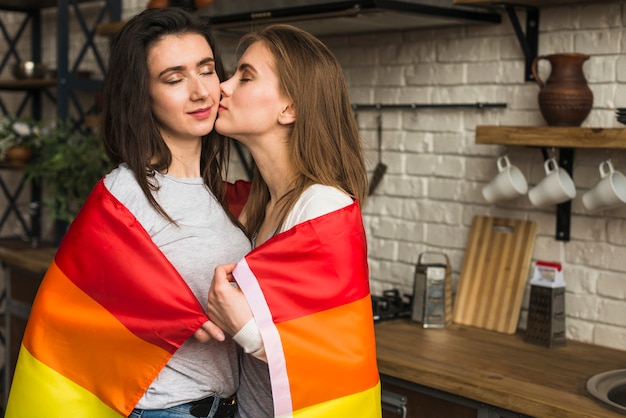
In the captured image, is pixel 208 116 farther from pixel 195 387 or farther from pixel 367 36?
pixel 367 36

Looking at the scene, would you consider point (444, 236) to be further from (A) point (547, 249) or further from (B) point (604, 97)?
(B) point (604, 97)

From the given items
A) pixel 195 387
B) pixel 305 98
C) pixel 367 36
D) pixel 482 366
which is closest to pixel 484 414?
pixel 482 366

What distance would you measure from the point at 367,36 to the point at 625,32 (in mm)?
1002

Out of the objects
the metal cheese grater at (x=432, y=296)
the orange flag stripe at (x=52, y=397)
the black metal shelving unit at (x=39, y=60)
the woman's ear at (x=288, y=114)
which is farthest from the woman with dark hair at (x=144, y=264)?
the black metal shelving unit at (x=39, y=60)

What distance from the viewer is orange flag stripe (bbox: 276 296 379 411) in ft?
5.65

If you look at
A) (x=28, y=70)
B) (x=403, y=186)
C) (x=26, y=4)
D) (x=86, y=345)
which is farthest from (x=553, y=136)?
(x=26, y=4)

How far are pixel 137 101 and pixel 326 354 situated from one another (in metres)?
0.68

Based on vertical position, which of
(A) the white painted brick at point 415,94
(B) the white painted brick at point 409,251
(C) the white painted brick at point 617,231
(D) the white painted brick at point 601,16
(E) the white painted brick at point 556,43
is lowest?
(B) the white painted brick at point 409,251

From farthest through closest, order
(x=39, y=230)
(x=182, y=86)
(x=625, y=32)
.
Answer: (x=39, y=230) → (x=625, y=32) → (x=182, y=86)

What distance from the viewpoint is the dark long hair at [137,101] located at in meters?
1.88

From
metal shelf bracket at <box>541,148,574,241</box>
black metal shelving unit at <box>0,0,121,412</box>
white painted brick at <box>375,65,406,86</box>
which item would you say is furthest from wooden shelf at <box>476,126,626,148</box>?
black metal shelving unit at <box>0,0,121,412</box>

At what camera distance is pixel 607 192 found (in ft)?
8.05

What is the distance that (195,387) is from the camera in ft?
6.00

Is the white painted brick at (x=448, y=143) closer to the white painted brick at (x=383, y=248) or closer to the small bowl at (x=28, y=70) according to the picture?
the white painted brick at (x=383, y=248)
